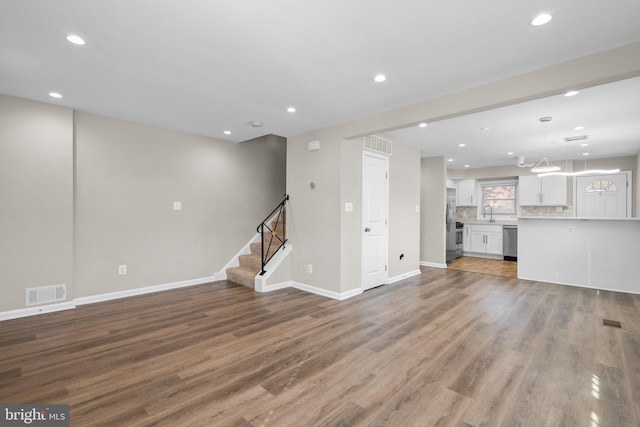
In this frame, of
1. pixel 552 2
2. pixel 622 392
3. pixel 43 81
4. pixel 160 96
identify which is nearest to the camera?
pixel 552 2

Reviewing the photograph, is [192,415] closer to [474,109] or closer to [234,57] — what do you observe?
[234,57]

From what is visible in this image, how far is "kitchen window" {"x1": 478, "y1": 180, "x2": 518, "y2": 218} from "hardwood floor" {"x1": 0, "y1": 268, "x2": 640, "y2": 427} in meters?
4.92

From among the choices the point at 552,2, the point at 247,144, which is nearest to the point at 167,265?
the point at 247,144

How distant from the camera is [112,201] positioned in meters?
4.19

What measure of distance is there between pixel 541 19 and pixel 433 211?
5.13 metres

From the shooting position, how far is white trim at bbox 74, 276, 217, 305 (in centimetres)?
398

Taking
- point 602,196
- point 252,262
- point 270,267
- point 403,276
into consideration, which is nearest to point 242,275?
point 252,262

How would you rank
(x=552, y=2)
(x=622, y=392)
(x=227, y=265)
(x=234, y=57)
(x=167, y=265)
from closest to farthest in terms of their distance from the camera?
1. (x=552, y=2)
2. (x=622, y=392)
3. (x=234, y=57)
4. (x=167, y=265)
5. (x=227, y=265)

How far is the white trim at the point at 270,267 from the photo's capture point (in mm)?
4645

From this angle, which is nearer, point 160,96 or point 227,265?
point 160,96

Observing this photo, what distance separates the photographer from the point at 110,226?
417 cm

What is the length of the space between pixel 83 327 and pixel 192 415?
7.37ft

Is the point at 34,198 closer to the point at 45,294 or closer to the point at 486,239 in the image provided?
the point at 45,294

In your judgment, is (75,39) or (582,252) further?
(582,252)
